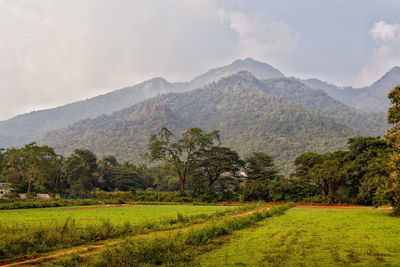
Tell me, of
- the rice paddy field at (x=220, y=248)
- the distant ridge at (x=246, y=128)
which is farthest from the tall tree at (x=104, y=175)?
the rice paddy field at (x=220, y=248)

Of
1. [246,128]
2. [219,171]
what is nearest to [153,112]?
[246,128]

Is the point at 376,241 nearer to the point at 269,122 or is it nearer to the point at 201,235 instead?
the point at 201,235

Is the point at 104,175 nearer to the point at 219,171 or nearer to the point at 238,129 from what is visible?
the point at 219,171

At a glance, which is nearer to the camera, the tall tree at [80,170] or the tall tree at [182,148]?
the tall tree at [182,148]

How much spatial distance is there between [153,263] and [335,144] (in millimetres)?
99250

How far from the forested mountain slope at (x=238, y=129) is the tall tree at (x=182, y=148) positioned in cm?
3851

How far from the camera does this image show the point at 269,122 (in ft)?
442

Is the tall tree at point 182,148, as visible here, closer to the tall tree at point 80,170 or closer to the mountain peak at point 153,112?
the tall tree at point 80,170

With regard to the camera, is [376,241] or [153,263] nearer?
[153,263]

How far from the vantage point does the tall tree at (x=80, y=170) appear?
163 ft

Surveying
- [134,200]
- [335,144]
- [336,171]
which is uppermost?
[335,144]

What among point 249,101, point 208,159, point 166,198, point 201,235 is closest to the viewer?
point 201,235

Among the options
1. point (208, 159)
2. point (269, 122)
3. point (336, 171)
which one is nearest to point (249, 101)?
point (269, 122)

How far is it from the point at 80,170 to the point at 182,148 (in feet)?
62.3
